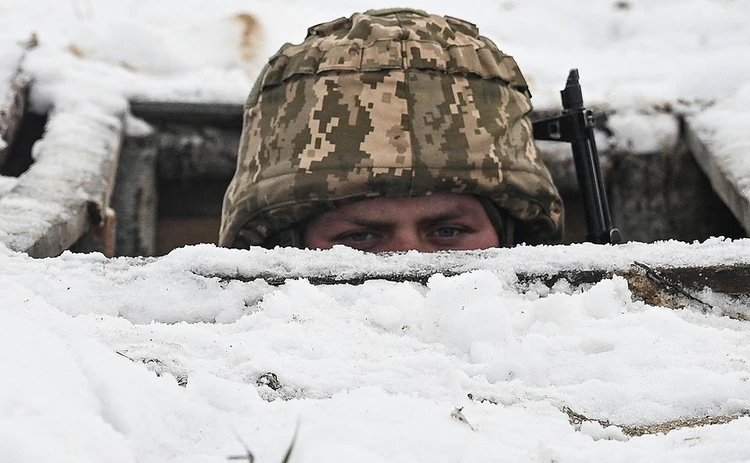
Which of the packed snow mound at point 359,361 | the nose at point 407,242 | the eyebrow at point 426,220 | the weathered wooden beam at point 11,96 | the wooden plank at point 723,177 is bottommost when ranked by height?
the packed snow mound at point 359,361

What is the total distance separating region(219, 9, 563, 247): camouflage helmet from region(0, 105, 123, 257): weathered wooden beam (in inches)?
19.9

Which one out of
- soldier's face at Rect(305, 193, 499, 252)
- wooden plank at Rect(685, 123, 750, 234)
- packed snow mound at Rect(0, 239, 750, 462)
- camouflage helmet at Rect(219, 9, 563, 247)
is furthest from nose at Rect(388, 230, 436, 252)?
wooden plank at Rect(685, 123, 750, 234)

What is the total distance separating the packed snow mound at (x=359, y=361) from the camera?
2.58 feet

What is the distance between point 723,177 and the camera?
321cm

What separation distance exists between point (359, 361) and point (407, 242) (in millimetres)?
1153

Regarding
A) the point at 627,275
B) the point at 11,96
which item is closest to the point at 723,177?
the point at 627,275

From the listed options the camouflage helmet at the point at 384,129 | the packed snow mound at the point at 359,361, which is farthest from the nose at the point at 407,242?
the packed snow mound at the point at 359,361

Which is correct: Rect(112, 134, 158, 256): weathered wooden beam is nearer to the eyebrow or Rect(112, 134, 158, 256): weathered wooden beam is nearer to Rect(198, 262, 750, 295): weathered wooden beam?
the eyebrow

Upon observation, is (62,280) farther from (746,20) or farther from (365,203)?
(746,20)

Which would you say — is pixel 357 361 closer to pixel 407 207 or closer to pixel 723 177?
pixel 407 207

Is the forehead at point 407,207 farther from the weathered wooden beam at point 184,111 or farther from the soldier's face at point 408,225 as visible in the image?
the weathered wooden beam at point 184,111

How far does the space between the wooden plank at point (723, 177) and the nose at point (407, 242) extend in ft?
4.38

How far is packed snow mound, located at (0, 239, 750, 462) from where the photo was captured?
2.58 ft

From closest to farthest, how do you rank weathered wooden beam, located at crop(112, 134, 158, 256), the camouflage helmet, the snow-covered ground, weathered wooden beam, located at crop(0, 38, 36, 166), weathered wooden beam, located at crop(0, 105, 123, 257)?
the snow-covered ground < weathered wooden beam, located at crop(0, 105, 123, 257) < the camouflage helmet < weathered wooden beam, located at crop(0, 38, 36, 166) < weathered wooden beam, located at crop(112, 134, 158, 256)
